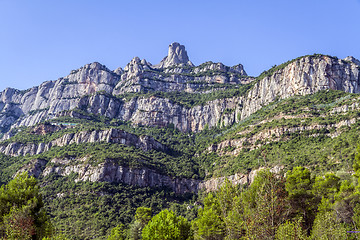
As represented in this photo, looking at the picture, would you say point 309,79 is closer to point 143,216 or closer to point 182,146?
point 182,146

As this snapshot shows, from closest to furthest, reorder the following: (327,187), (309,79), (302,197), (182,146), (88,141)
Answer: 1. (302,197)
2. (327,187)
3. (88,141)
4. (309,79)
5. (182,146)

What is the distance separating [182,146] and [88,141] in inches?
2079

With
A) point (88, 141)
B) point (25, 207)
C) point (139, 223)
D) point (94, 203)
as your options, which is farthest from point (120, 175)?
point (25, 207)

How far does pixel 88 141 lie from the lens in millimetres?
135250

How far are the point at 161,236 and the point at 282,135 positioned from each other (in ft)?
295

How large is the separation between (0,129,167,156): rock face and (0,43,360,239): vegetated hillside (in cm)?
53

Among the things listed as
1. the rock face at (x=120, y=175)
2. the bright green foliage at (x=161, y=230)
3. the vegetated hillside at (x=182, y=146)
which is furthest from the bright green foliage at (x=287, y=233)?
the rock face at (x=120, y=175)

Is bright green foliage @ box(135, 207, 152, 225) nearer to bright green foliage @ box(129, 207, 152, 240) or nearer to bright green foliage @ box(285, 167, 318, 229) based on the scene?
bright green foliage @ box(129, 207, 152, 240)

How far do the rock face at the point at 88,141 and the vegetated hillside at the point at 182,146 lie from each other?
0.53m

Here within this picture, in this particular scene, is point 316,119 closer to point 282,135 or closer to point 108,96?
point 282,135

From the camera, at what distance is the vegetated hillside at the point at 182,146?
3376 inches

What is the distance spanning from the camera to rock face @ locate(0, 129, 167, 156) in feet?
444

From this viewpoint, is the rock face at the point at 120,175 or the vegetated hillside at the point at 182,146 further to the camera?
the rock face at the point at 120,175

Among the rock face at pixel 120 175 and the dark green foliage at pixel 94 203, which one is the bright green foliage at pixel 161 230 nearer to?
the dark green foliage at pixel 94 203
